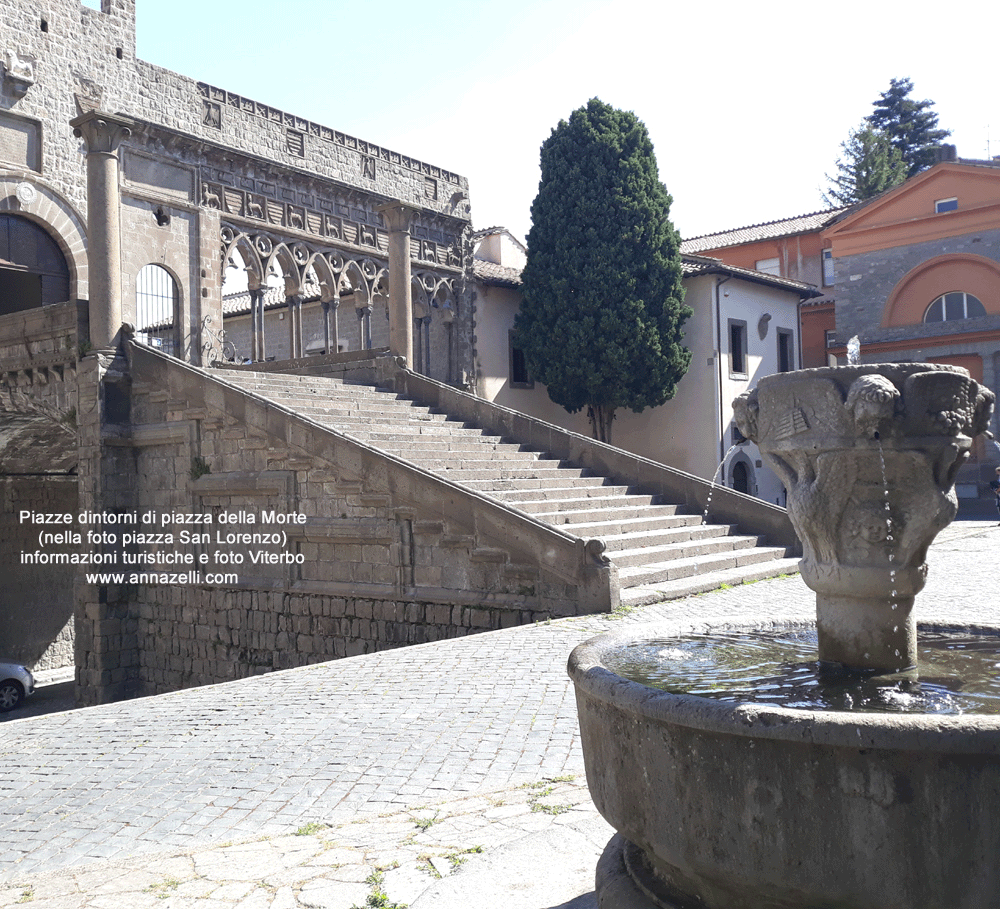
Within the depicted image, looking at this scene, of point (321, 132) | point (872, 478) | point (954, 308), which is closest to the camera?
point (872, 478)

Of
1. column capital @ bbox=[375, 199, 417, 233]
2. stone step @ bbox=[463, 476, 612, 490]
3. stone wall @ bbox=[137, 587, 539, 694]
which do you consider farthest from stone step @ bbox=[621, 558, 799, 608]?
column capital @ bbox=[375, 199, 417, 233]

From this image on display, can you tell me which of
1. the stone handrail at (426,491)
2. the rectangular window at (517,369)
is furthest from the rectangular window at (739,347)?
the stone handrail at (426,491)

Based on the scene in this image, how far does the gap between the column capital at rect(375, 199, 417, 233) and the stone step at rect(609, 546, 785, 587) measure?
898 cm

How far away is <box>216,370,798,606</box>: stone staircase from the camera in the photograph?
10.9 metres

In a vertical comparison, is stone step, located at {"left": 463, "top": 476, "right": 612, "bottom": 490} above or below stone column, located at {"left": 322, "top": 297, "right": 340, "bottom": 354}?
below

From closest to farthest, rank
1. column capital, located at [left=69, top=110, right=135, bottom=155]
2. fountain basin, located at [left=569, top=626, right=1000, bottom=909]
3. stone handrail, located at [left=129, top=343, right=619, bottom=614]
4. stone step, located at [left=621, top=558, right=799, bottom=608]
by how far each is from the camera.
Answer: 1. fountain basin, located at [left=569, top=626, right=1000, bottom=909]
2. stone handrail, located at [left=129, top=343, right=619, bottom=614]
3. stone step, located at [left=621, top=558, right=799, bottom=608]
4. column capital, located at [left=69, top=110, right=135, bottom=155]

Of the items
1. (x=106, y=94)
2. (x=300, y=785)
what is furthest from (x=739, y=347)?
(x=300, y=785)

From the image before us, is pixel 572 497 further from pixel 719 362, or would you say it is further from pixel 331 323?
pixel 719 362

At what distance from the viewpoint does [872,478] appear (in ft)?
10.4

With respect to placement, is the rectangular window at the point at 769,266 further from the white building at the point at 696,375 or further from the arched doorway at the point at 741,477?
the arched doorway at the point at 741,477

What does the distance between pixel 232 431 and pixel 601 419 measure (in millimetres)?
13302

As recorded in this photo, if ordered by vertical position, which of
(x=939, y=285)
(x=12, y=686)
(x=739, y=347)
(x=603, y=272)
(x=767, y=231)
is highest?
(x=767, y=231)

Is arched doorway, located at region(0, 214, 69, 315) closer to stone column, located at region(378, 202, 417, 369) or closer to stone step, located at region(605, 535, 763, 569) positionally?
stone column, located at region(378, 202, 417, 369)

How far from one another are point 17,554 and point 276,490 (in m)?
12.3
